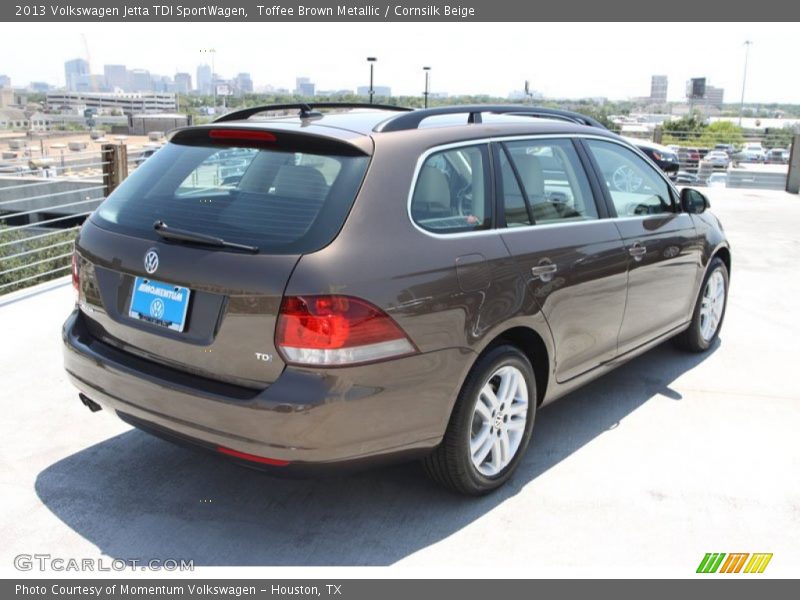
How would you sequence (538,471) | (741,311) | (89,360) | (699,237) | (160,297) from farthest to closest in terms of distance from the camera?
(741,311), (699,237), (538,471), (89,360), (160,297)

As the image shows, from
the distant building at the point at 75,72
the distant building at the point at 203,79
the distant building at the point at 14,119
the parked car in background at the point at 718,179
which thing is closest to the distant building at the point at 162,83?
the distant building at the point at 203,79

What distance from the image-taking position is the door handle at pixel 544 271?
3.57 metres

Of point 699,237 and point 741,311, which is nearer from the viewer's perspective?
point 699,237

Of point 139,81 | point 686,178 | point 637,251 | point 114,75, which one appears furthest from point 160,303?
point 114,75

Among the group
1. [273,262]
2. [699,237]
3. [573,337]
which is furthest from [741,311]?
[273,262]

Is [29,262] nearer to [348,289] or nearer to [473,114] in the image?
[473,114]

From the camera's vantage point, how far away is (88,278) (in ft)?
11.3

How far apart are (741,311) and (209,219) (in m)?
5.52

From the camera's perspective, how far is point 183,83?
3920 inches

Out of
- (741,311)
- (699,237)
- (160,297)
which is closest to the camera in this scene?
(160,297)

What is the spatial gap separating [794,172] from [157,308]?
18.1 metres

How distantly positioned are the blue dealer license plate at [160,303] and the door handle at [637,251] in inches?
99.8

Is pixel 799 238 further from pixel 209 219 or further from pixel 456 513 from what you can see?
pixel 209 219

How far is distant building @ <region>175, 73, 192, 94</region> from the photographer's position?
93662 millimetres
